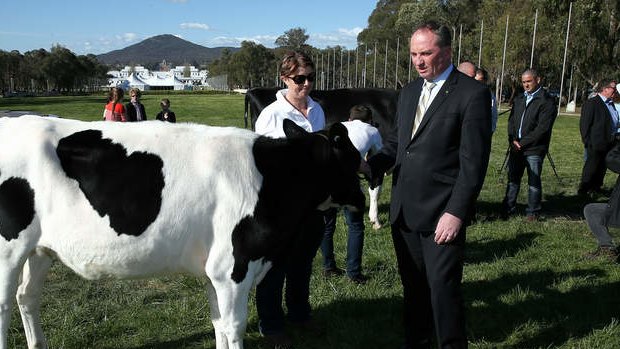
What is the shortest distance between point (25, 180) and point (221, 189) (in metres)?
1.20

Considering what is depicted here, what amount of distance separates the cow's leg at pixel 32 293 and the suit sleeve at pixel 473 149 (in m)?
2.83

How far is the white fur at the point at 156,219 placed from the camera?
3.22 m

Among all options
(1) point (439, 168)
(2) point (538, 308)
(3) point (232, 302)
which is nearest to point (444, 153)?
(1) point (439, 168)

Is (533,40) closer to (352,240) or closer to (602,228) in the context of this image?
(602,228)

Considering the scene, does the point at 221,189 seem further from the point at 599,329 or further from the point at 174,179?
the point at 599,329

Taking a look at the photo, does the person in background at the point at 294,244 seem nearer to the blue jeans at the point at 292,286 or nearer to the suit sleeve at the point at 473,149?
the blue jeans at the point at 292,286

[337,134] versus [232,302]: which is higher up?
[337,134]

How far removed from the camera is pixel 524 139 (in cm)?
838

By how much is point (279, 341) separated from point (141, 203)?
72.7 inches

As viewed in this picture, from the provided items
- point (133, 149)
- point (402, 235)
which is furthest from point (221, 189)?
point (402, 235)

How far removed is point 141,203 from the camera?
10.7ft

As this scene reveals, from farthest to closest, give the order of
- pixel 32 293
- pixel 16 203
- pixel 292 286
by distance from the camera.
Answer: pixel 292 286, pixel 32 293, pixel 16 203

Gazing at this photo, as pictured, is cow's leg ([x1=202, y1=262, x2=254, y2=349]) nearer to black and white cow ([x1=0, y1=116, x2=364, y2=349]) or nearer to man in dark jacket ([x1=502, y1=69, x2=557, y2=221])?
black and white cow ([x1=0, y1=116, x2=364, y2=349])

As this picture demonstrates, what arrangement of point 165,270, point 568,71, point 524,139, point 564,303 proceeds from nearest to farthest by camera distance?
point 165,270, point 564,303, point 524,139, point 568,71
